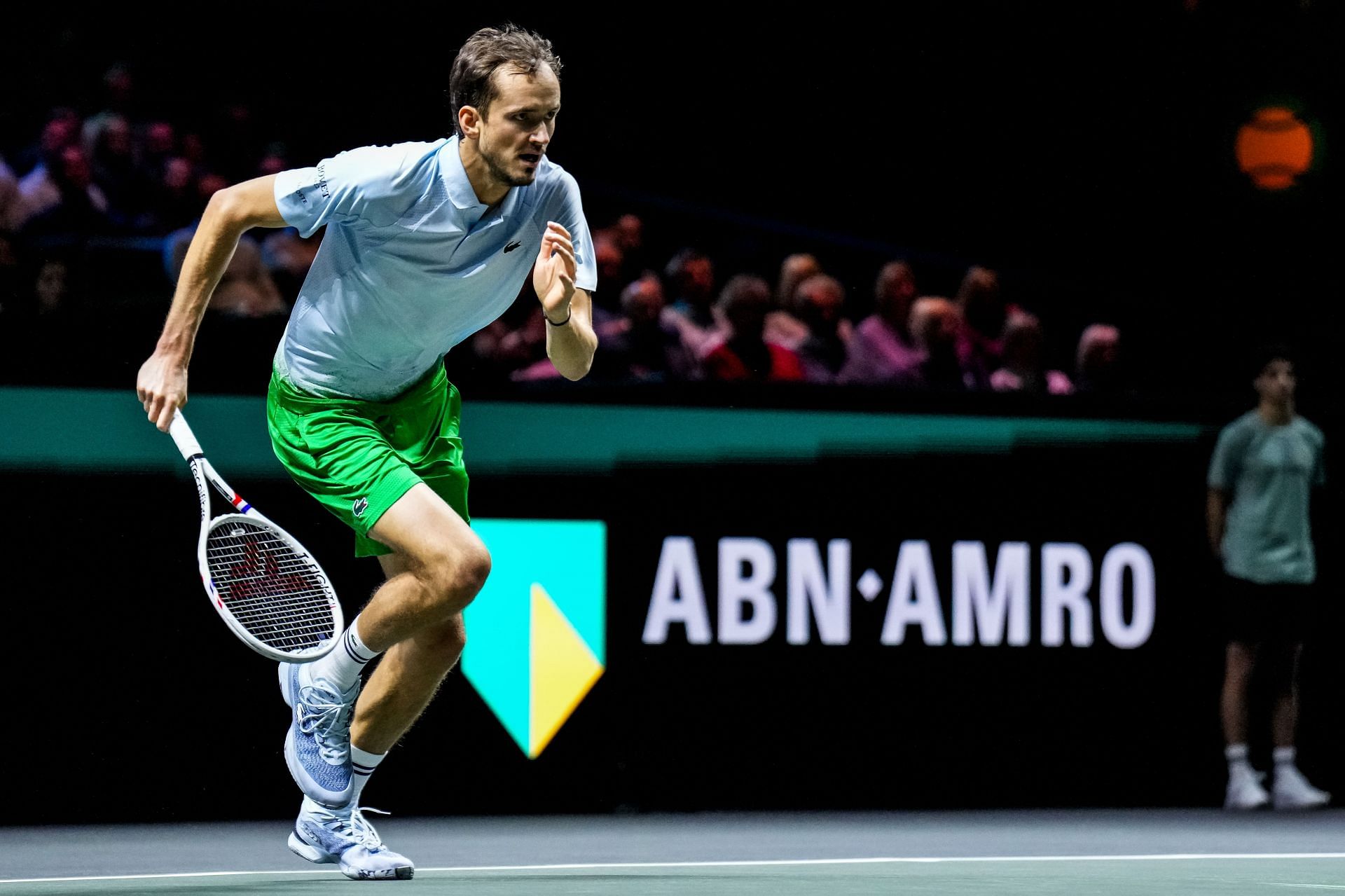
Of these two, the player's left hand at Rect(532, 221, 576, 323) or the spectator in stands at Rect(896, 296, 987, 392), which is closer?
the player's left hand at Rect(532, 221, 576, 323)

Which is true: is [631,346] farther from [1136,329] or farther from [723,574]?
[1136,329]

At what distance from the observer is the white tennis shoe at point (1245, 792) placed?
8109 millimetres

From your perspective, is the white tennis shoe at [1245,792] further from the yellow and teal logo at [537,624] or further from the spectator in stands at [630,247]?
the spectator in stands at [630,247]

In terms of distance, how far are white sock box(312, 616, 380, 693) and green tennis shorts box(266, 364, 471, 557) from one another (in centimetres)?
26

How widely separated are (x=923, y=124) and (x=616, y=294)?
141 inches

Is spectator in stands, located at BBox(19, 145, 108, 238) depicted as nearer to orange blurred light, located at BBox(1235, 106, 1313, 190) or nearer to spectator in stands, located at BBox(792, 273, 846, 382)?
spectator in stands, located at BBox(792, 273, 846, 382)

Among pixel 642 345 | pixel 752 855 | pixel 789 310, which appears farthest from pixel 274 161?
pixel 752 855

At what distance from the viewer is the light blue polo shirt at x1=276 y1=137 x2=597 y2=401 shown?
195 inches

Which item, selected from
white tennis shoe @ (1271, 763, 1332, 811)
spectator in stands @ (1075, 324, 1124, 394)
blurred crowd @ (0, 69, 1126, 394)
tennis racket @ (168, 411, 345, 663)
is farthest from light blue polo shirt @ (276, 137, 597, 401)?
spectator in stands @ (1075, 324, 1124, 394)

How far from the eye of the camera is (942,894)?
16.4ft

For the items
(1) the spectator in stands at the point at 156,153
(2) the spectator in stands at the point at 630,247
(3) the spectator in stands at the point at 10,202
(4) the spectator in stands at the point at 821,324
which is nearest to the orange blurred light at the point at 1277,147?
(4) the spectator in stands at the point at 821,324

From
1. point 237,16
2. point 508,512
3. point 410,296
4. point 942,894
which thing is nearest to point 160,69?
point 237,16

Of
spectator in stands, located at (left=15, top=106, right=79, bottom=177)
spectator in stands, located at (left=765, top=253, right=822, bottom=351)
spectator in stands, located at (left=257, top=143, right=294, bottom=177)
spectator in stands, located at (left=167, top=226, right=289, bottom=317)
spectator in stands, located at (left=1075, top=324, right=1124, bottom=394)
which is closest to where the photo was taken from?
spectator in stands, located at (left=167, top=226, right=289, bottom=317)

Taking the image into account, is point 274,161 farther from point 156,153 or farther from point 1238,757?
point 1238,757
